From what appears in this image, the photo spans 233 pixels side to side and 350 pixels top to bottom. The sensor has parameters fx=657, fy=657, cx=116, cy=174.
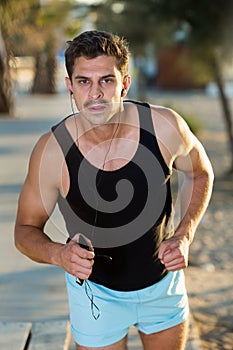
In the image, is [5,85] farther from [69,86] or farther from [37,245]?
[37,245]

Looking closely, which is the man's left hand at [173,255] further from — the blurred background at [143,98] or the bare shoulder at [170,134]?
the blurred background at [143,98]

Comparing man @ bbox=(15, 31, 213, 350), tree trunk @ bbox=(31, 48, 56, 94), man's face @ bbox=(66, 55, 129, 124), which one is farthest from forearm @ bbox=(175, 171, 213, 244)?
tree trunk @ bbox=(31, 48, 56, 94)

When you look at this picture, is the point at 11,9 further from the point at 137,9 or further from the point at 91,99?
the point at 91,99

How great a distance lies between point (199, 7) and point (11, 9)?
14.1 feet

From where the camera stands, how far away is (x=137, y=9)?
35.7 ft

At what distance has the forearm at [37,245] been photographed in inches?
85.7

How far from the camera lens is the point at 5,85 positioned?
14.1 m

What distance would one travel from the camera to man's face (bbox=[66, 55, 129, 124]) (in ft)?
7.44

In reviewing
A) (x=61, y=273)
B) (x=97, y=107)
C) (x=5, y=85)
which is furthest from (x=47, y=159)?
(x=5, y=85)

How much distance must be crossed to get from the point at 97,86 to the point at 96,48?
5.1 inches

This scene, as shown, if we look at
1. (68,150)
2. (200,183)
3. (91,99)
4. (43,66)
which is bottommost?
(43,66)

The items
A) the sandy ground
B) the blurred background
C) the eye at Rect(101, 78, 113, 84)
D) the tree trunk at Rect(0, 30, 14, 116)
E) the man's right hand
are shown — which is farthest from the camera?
the tree trunk at Rect(0, 30, 14, 116)

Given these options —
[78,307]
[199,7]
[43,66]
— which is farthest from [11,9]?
[43,66]

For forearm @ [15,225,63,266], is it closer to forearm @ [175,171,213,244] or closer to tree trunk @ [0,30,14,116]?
forearm @ [175,171,213,244]
